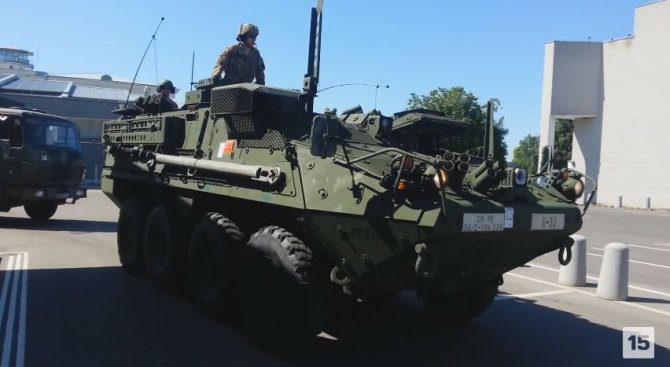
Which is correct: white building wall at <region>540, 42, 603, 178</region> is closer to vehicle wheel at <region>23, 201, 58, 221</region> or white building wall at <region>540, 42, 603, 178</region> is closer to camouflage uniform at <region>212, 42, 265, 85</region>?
vehicle wheel at <region>23, 201, 58, 221</region>

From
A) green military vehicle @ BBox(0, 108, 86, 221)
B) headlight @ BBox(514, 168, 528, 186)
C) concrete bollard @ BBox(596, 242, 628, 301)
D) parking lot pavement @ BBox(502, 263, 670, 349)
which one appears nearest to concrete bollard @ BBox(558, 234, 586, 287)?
parking lot pavement @ BBox(502, 263, 670, 349)

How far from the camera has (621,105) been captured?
34312mm

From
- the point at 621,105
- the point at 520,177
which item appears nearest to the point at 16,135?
the point at 520,177

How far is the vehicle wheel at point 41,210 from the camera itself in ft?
50.3

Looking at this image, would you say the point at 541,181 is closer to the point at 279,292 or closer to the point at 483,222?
the point at 483,222

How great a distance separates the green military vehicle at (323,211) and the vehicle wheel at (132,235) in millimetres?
870

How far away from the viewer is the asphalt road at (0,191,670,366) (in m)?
5.43

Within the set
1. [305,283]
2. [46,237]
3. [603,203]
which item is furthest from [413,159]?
[603,203]

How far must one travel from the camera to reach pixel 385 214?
4.62m

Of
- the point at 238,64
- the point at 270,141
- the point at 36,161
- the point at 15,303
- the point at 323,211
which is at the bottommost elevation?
the point at 15,303

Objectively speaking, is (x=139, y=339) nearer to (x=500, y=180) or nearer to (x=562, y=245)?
(x=500, y=180)

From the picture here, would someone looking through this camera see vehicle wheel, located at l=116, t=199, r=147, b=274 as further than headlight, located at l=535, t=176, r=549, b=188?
Yes

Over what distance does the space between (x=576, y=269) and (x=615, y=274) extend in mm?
968

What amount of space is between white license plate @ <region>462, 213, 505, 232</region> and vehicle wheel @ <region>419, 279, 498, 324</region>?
1.66m
